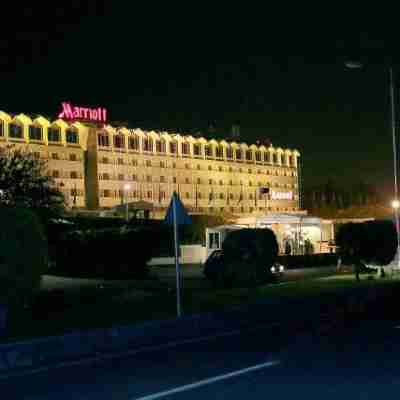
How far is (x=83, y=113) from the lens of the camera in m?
104

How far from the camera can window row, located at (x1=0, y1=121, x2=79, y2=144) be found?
94.4 metres

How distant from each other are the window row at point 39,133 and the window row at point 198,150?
416 centimetres

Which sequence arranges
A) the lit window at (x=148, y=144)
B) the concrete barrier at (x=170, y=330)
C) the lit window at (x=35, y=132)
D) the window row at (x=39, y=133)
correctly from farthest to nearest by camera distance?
the lit window at (x=148, y=144)
the lit window at (x=35, y=132)
the window row at (x=39, y=133)
the concrete barrier at (x=170, y=330)

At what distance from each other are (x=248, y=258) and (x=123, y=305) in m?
7.05

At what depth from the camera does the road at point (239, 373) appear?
8039 millimetres

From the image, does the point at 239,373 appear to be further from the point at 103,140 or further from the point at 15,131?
the point at 103,140

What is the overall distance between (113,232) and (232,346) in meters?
20.3

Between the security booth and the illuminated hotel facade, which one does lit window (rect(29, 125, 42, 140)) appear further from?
the security booth

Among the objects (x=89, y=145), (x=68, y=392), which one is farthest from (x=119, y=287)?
(x=89, y=145)

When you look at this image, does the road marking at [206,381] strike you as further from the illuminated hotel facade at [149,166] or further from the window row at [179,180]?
the window row at [179,180]

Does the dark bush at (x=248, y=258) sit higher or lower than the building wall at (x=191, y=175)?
lower

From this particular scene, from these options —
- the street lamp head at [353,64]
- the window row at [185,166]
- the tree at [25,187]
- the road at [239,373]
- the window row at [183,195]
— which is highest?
the window row at [185,166]

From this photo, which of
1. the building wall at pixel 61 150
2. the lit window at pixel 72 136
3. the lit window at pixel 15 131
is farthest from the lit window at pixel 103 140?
the lit window at pixel 15 131

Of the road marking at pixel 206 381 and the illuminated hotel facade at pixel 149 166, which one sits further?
the illuminated hotel facade at pixel 149 166
